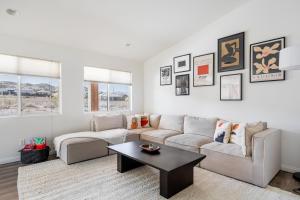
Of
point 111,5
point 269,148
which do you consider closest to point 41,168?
point 111,5

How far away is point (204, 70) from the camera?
12.6 feet

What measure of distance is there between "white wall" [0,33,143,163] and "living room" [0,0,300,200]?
0.02m

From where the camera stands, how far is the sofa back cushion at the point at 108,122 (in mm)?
4051

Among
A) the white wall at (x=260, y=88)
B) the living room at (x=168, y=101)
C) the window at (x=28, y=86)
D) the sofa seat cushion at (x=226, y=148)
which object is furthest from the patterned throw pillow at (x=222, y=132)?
the window at (x=28, y=86)

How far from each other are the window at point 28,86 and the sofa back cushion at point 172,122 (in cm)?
245

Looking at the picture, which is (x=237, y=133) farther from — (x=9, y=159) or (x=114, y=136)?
(x=9, y=159)

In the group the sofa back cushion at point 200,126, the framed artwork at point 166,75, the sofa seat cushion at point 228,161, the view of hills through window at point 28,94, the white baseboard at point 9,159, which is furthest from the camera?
the framed artwork at point 166,75

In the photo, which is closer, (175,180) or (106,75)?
(175,180)

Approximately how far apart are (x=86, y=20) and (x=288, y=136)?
153 inches

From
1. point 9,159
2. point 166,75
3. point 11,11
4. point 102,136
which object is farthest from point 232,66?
point 9,159

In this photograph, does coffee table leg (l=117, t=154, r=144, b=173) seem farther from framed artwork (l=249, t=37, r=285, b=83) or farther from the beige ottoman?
framed artwork (l=249, t=37, r=285, b=83)

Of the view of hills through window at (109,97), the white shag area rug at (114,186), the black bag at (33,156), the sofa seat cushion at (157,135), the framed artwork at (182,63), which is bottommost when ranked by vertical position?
the white shag area rug at (114,186)

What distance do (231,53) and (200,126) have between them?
1561 mm

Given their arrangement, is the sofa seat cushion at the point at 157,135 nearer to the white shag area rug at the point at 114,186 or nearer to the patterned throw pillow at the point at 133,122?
the patterned throw pillow at the point at 133,122
